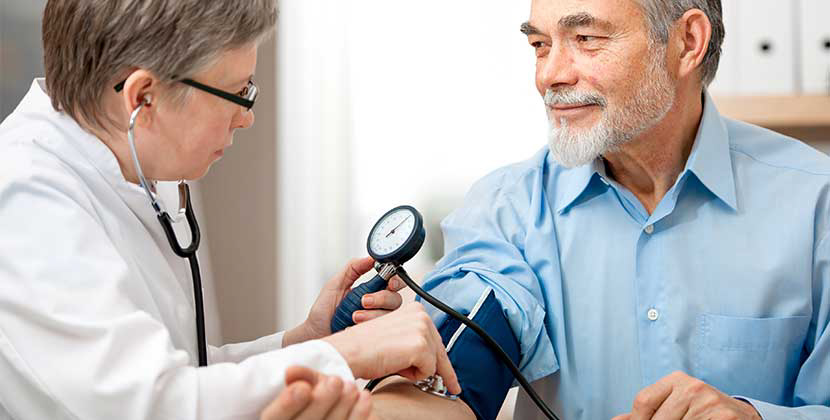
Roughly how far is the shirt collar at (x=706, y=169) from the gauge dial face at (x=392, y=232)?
15.6 inches

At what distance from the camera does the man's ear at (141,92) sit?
104cm

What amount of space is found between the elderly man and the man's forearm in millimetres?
40

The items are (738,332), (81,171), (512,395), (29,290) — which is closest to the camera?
(29,290)

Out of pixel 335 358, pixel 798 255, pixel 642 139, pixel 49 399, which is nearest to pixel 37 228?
pixel 49 399

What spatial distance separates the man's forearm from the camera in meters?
1.20

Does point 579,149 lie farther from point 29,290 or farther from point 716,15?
point 29,290

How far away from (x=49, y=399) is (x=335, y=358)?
0.31 meters

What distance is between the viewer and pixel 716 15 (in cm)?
152

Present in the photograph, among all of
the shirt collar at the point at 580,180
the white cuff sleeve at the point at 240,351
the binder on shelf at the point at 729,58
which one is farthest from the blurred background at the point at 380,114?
the white cuff sleeve at the point at 240,351

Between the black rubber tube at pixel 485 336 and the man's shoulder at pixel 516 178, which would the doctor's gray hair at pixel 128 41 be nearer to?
the black rubber tube at pixel 485 336

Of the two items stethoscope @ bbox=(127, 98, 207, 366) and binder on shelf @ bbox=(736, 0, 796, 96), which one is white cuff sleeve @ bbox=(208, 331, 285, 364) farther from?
binder on shelf @ bbox=(736, 0, 796, 96)

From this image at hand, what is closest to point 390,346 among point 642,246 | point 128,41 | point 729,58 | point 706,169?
point 128,41

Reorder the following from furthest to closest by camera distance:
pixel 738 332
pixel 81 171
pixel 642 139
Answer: pixel 642 139 → pixel 738 332 → pixel 81 171

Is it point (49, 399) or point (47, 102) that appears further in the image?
point (47, 102)
